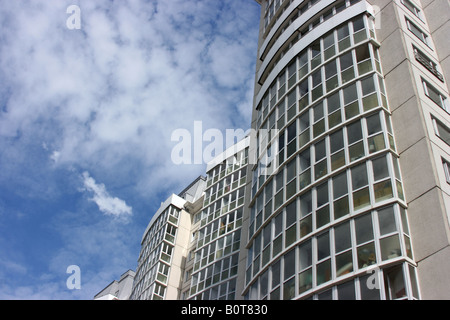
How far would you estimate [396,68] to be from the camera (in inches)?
851

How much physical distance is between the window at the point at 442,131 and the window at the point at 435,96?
59.0 inches

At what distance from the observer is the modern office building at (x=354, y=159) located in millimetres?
15836

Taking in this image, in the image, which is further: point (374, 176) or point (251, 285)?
point (251, 285)

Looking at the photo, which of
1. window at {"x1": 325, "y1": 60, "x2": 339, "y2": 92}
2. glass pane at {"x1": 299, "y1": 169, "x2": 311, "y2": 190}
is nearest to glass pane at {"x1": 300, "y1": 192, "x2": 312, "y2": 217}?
glass pane at {"x1": 299, "y1": 169, "x2": 311, "y2": 190}

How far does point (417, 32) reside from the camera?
2458 cm

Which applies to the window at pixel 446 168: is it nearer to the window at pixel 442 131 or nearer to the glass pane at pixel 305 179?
the window at pixel 442 131

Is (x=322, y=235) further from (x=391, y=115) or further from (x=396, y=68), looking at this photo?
(x=396, y=68)

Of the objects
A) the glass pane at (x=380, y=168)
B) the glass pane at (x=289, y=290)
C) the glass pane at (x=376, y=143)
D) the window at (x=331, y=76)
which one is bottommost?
the glass pane at (x=289, y=290)

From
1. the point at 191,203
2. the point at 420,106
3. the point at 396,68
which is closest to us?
the point at 420,106

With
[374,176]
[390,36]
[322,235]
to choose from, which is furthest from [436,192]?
[390,36]

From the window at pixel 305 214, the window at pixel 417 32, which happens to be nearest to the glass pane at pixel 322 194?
the window at pixel 305 214

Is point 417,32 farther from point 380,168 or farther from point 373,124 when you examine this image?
point 380,168
